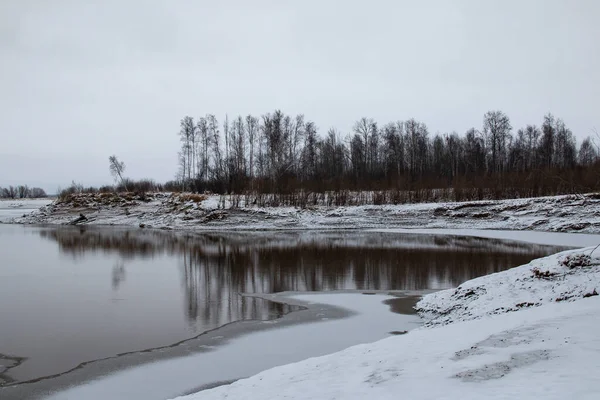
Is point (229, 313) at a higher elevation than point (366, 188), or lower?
lower

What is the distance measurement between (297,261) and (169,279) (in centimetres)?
624

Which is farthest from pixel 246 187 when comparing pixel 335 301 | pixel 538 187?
pixel 335 301

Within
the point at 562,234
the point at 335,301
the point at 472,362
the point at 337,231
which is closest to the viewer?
the point at 472,362

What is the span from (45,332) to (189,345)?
355cm

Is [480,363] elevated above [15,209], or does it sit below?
below

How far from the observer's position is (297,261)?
2106 centimetres

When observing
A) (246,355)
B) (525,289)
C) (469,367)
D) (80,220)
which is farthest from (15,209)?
(469,367)

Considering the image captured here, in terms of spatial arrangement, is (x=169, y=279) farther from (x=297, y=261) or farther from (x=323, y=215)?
(x=323, y=215)

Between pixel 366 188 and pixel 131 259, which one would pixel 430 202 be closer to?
pixel 366 188

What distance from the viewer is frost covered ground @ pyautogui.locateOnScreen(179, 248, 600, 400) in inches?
184

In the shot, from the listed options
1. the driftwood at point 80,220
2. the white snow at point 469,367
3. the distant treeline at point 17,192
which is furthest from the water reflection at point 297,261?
the distant treeline at point 17,192

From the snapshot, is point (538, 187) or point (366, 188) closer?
point (538, 187)

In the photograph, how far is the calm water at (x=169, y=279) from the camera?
32.0ft

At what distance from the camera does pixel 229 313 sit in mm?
11773
